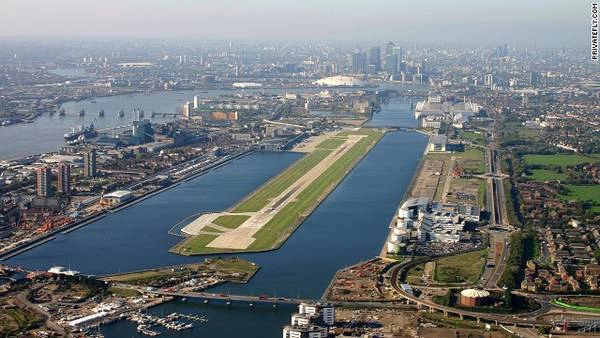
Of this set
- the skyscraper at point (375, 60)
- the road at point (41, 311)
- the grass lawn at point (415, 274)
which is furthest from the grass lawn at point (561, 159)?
the skyscraper at point (375, 60)

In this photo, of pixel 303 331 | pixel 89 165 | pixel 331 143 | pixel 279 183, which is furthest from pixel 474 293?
pixel 331 143

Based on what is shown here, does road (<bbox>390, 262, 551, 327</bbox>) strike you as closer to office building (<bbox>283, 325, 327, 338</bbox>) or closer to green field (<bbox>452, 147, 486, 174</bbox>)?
office building (<bbox>283, 325, 327, 338</bbox>)

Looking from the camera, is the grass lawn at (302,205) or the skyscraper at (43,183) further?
the skyscraper at (43,183)

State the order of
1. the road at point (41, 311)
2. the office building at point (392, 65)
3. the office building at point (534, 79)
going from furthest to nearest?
the office building at point (392, 65), the office building at point (534, 79), the road at point (41, 311)

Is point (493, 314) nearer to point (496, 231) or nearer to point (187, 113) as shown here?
point (496, 231)

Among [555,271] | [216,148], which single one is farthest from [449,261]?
[216,148]

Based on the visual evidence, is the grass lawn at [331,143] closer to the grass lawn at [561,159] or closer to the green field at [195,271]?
the grass lawn at [561,159]

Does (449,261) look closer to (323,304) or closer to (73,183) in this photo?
(323,304)
